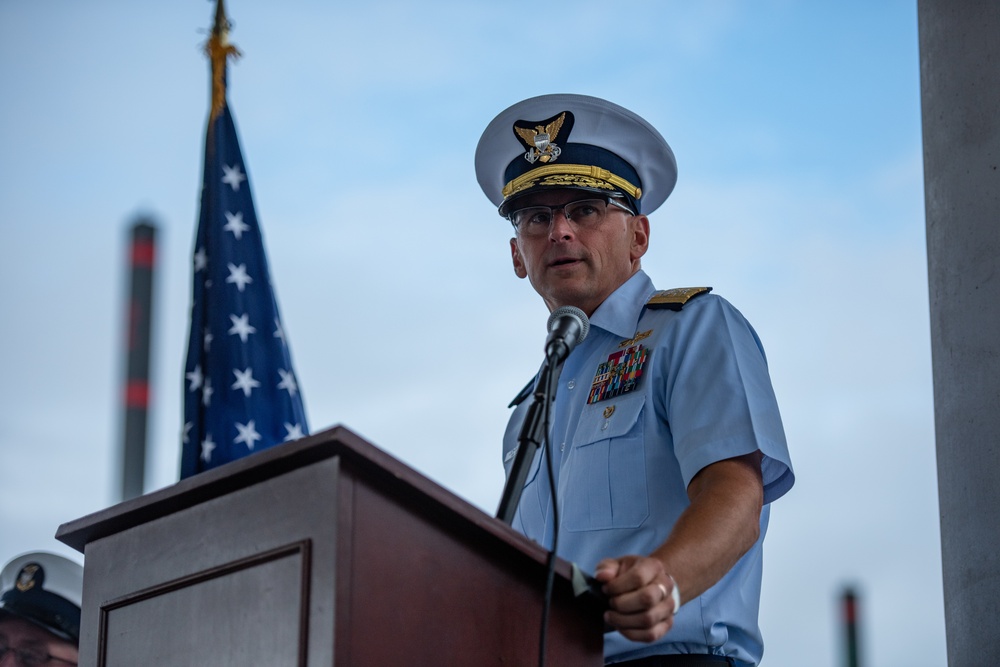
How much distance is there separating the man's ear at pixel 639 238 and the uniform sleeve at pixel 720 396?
42cm

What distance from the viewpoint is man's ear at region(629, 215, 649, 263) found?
314cm

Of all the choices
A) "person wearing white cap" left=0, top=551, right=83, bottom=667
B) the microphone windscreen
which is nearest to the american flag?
"person wearing white cap" left=0, top=551, right=83, bottom=667

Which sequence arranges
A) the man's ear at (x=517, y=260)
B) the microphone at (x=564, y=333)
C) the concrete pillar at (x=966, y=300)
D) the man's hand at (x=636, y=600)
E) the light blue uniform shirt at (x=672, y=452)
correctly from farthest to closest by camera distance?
the man's ear at (x=517, y=260) → the concrete pillar at (x=966, y=300) → the light blue uniform shirt at (x=672, y=452) → the microphone at (x=564, y=333) → the man's hand at (x=636, y=600)

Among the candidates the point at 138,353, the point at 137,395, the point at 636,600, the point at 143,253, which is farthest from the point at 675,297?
the point at 143,253

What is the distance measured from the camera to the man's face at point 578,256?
3.03 metres

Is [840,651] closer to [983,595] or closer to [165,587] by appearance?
[983,595]

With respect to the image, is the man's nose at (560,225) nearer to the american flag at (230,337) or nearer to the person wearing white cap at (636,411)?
the person wearing white cap at (636,411)

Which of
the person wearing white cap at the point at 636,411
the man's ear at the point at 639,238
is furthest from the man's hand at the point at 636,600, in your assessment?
the man's ear at the point at 639,238

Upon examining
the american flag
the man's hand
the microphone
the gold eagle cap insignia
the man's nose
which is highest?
the american flag

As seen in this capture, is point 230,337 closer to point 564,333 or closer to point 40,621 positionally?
point 40,621

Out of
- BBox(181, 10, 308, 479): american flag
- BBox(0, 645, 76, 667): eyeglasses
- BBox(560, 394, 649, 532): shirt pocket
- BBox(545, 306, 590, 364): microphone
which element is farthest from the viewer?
BBox(181, 10, 308, 479): american flag

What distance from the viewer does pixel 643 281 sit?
10.1 feet

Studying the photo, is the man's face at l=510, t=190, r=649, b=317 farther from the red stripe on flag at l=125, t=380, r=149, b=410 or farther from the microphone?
the red stripe on flag at l=125, t=380, r=149, b=410

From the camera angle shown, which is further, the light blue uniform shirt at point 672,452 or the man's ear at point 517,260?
the man's ear at point 517,260
